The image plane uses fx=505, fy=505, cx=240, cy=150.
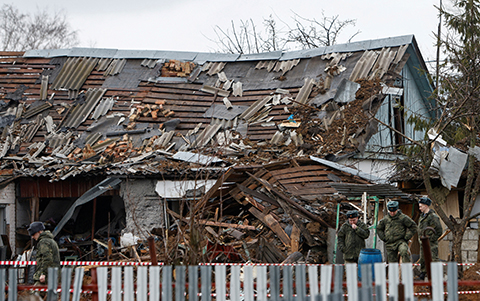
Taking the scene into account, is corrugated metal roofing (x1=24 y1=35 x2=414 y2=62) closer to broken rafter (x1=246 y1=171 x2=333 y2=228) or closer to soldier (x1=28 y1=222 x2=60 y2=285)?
broken rafter (x1=246 y1=171 x2=333 y2=228)

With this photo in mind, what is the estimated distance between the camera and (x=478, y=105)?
29.6 feet

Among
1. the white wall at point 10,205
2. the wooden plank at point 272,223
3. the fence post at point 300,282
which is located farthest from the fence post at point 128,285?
the white wall at point 10,205

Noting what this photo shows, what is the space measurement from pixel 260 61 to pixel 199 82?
2.35 m

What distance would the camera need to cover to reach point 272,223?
10.4 meters

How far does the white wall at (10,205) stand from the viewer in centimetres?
1351

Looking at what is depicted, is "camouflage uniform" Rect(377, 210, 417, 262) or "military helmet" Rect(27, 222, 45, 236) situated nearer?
"military helmet" Rect(27, 222, 45, 236)

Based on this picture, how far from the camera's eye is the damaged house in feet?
37.6

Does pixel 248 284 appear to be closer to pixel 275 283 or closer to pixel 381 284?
pixel 275 283

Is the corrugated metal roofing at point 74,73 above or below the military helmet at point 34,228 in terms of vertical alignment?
above

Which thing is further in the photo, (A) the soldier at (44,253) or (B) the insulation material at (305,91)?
(B) the insulation material at (305,91)

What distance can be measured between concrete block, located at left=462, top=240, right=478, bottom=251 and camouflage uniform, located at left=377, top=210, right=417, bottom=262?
3.18 m

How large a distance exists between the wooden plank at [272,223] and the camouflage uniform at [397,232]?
2.09m

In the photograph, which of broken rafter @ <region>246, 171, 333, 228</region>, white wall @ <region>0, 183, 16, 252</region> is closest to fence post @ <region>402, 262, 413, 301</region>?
broken rafter @ <region>246, 171, 333, 228</region>

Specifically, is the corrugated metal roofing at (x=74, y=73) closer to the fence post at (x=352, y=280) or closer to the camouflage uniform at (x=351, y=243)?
the camouflage uniform at (x=351, y=243)
